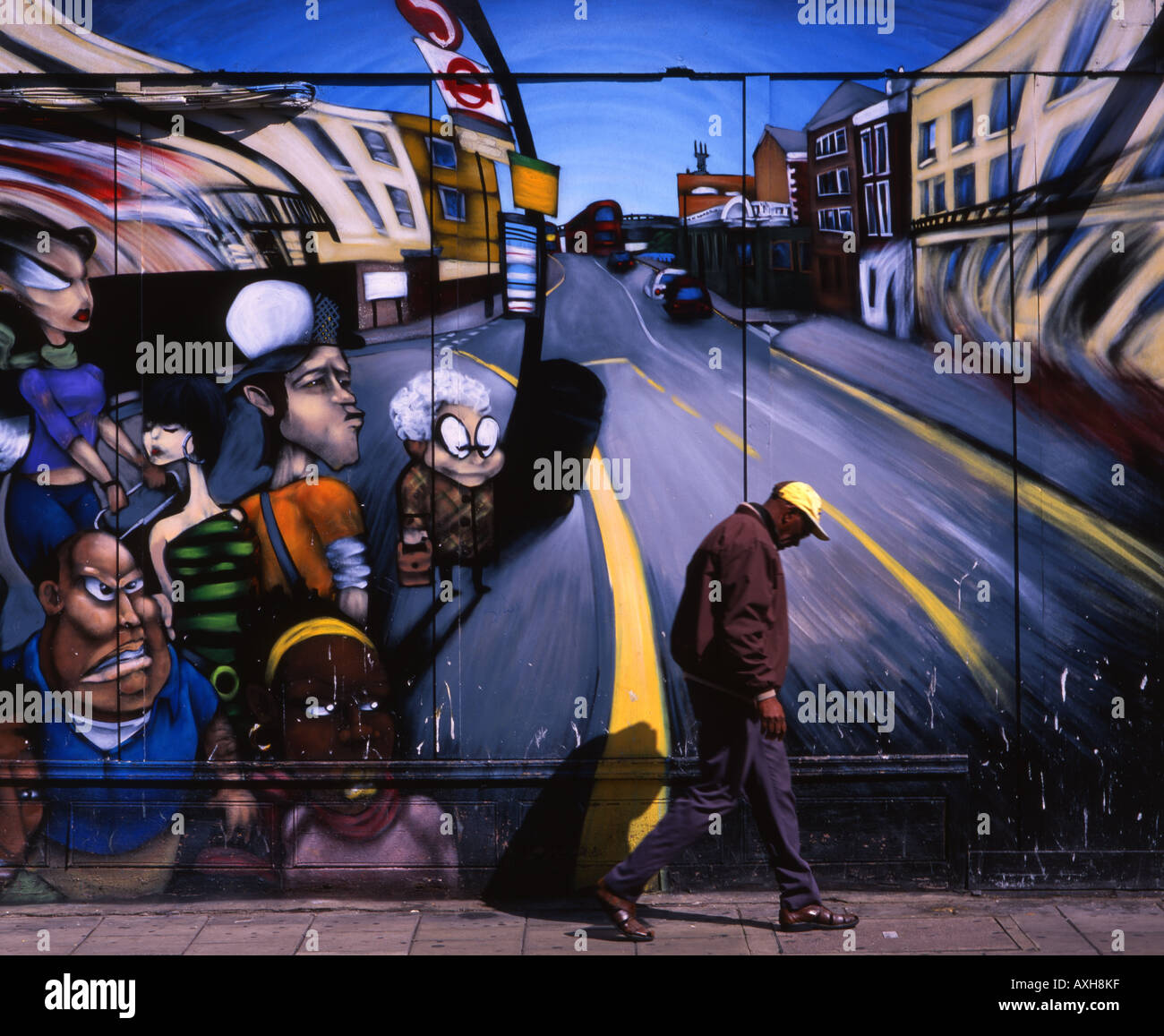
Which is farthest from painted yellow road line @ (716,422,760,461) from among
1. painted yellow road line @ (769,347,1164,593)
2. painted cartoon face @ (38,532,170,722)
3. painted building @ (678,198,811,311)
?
painted cartoon face @ (38,532,170,722)

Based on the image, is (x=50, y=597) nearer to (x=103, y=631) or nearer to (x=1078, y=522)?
(x=103, y=631)

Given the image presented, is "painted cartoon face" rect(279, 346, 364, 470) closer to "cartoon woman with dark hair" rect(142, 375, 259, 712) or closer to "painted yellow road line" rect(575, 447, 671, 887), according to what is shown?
"cartoon woman with dark hair" rect(142, 375, 259, 712)

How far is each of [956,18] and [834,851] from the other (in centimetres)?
418

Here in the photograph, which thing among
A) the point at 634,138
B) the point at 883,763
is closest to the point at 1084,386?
the point at 883,763

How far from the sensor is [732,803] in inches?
240

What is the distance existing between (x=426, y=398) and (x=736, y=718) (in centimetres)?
220


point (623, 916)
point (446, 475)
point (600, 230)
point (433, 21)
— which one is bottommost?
point (623, 916)

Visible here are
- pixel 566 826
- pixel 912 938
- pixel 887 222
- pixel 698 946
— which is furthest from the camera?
pixel 887 222

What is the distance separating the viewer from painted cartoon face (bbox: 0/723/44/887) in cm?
Result: 664

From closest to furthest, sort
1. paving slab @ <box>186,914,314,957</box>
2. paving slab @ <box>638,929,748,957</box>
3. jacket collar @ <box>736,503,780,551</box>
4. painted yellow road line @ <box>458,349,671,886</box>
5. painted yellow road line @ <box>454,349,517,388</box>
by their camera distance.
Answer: paving slab @ <box>638,929,748,957</box> → paving slab @ <box>186,914,314,957</box> → jacket collar @ <box>736,503,780,551</box> → painted yellow road line @ <box>458,349,671,886</box> → painted yellow road line @ <box>454,349,517,388</box>

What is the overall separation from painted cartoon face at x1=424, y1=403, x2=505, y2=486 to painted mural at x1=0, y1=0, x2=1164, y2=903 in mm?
20

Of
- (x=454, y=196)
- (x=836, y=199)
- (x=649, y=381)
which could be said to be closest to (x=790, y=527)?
(x=649, y=381)

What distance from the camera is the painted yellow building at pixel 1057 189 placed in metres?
6.63

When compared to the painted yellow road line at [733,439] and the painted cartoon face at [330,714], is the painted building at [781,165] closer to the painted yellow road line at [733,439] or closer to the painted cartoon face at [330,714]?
the painted yellow road line at [733,439]
